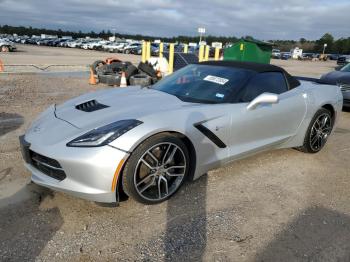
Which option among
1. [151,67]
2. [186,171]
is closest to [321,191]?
[186,171]

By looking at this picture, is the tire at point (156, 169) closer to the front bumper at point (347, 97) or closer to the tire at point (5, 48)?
the front bumper at point (347, 97)

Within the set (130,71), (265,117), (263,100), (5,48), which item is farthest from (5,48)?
(263,100)

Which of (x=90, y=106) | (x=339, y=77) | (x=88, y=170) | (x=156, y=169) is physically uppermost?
(x=339, y=77)

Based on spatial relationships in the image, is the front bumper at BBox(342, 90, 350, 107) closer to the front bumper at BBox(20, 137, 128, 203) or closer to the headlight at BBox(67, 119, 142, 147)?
the headlight at BBox(67, 119, 142, 147)

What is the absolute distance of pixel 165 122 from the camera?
316 cm

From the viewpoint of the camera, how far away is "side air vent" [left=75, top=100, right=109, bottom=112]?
11.8 ft

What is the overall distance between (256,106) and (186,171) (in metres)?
1.14

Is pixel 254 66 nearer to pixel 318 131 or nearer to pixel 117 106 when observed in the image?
pixel 318 131

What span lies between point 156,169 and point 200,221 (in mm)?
636

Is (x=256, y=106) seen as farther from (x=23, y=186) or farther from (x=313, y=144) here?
(x=23, y=186)

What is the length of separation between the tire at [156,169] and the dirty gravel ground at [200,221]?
0.15 m

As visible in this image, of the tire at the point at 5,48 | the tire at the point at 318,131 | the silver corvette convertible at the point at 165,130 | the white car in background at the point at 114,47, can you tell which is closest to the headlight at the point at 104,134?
the silver corvette convertible at the point at 165,130

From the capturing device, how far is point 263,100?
12.1 ft

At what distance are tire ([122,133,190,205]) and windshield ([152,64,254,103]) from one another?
735 mm
